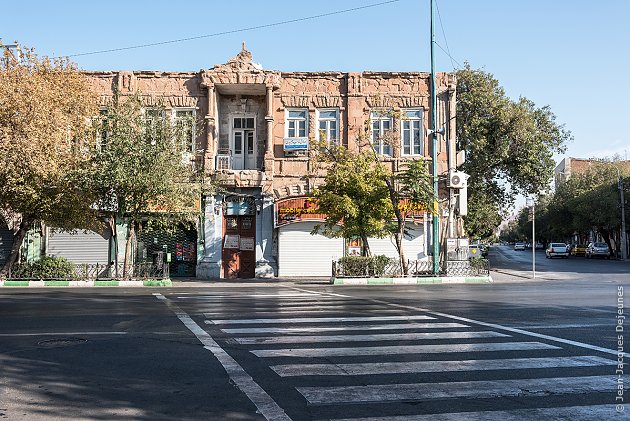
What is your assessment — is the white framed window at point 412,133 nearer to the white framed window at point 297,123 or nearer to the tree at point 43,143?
the white framed window at point 297,123

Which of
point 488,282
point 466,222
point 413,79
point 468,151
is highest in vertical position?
point 413,79

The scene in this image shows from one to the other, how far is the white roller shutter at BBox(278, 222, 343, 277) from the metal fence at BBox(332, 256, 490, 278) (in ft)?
10.1

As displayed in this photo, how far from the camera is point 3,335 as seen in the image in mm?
9461

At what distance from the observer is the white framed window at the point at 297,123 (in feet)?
99.3

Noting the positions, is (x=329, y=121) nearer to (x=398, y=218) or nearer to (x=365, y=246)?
(x=398, y=218)

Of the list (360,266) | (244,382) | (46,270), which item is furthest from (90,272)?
(244,382)

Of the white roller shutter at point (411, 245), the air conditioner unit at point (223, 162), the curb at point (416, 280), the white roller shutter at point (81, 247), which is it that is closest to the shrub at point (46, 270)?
the white roller shutter at point (81, 247)

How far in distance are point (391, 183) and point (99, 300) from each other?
14196mm

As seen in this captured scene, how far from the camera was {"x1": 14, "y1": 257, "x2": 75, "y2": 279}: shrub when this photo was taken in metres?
24.5

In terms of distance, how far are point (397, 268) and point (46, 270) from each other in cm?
1504

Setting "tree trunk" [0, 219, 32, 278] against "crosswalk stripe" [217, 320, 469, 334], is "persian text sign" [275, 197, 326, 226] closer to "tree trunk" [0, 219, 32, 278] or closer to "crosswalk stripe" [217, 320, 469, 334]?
"tree trunk" [0, 219, 32, 278]

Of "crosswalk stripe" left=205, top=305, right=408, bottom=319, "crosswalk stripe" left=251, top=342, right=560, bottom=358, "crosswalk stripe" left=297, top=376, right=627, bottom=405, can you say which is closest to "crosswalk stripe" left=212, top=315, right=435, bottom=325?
"crosswalk stripe" left=205, top=305, right=408, bottom=319

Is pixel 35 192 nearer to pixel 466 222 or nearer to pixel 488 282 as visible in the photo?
pixel 488 282

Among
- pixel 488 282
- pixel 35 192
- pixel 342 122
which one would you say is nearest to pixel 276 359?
pixel 35 192
